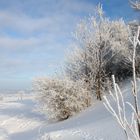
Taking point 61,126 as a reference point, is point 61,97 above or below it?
above

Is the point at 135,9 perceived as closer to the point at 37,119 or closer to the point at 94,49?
the point at 94,49

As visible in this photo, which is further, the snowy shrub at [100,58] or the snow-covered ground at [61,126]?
the snowy shrub at [100,58]

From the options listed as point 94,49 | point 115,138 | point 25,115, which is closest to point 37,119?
point 25,115

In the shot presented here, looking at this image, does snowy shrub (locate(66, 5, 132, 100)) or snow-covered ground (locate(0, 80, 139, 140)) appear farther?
snowy shrub (locate(66, 5, 132, 100))

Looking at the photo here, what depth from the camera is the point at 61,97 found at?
23.8m

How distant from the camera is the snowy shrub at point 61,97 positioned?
938 inches

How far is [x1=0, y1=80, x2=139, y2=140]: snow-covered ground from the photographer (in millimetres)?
14038

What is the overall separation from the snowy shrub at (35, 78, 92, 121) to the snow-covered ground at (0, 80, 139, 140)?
94 cm

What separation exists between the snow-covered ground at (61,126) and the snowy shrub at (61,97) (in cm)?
94

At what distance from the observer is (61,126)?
20.0m

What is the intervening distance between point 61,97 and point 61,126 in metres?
4.04

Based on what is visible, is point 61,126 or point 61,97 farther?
point 61,97

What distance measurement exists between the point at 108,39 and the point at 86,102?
201 inches

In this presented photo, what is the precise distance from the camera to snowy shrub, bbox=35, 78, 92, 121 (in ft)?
78.1
